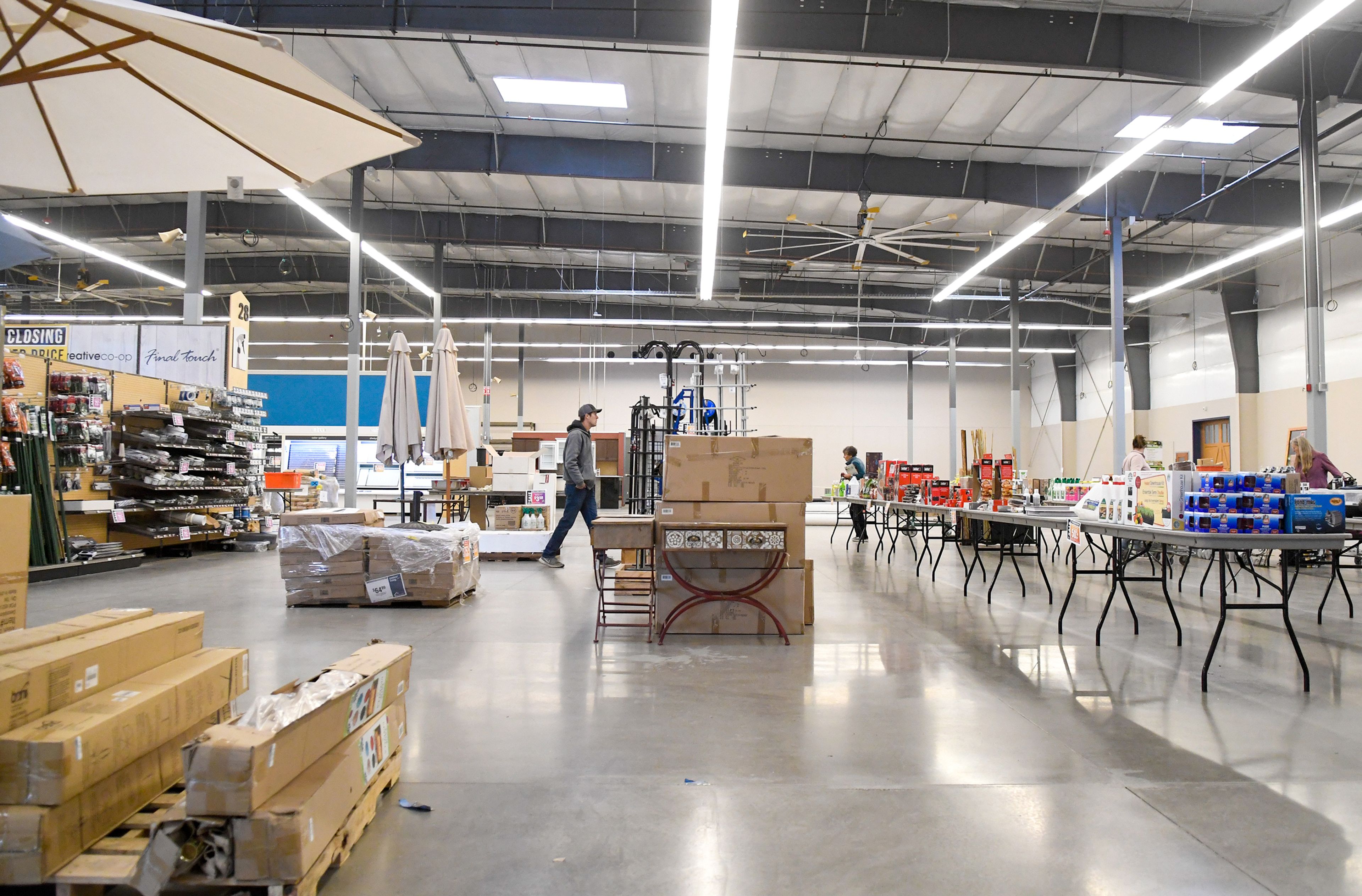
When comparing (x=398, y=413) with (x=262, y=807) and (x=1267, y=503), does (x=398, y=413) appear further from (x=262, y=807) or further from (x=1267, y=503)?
(x=1267, y=503)

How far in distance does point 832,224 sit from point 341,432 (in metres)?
11.6

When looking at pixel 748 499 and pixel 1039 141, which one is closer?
pixel 748 499

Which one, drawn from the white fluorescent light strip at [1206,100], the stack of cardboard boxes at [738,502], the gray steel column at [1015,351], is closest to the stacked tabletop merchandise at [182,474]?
the stack of cardboard boxes at [738,502]

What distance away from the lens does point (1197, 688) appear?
3.62 meters

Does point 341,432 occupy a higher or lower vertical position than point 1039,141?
lower

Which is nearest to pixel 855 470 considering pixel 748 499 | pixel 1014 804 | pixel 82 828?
pixel 748 499

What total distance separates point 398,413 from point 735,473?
3.66 metres

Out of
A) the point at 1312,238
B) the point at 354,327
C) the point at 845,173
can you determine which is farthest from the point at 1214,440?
the point at 354,327

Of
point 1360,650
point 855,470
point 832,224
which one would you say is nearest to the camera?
point 1360,650

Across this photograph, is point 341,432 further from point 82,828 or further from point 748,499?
point 82,828

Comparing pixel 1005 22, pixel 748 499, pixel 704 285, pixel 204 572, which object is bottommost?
pixel 204 572

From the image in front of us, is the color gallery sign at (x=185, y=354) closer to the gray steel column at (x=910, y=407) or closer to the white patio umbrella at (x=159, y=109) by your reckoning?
the white patio umbrella at (x=159, y=109)

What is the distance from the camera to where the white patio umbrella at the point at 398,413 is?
6988 mm

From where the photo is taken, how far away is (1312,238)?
8.10 metres
